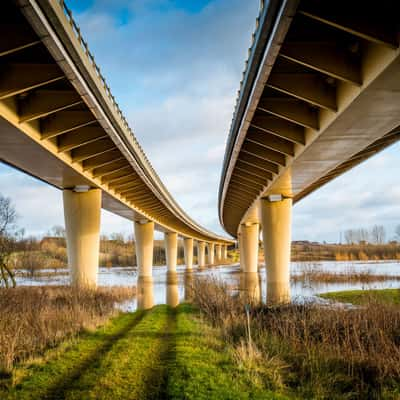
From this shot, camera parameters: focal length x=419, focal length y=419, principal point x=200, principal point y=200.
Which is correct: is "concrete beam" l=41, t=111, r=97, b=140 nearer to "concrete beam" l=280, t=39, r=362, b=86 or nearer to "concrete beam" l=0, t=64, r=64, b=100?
"concrete beam" l=0, t=64, r=64, b=100

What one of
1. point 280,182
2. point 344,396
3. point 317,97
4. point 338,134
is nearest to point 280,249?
point 280,182

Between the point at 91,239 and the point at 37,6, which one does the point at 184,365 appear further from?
the point at 91,239

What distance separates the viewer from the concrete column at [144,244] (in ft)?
165

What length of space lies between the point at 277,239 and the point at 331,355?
19251 mm

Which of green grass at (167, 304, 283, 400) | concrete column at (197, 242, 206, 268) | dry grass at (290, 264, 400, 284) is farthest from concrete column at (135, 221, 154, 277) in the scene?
concrete column at (197, 242, 206, 268)

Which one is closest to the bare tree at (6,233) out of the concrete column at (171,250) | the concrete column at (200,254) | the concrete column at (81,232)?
the concrete column at (81,232)

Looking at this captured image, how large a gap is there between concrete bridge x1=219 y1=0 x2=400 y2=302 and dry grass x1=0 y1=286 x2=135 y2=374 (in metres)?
8.91

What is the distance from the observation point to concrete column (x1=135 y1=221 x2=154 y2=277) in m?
50.2

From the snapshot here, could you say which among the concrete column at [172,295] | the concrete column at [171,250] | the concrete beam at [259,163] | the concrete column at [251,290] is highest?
the concrete beam at [259,163]

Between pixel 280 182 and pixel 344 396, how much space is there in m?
17.8

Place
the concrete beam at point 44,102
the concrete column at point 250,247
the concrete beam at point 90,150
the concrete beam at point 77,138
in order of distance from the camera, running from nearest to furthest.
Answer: the concrete beam at point 44,102 → the concrete beam at point 77,138 → the concrete beam at point 90,150 → the concrete column at point 250,247

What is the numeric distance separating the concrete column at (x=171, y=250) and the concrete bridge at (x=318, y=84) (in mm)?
48167

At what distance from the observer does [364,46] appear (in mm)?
10797

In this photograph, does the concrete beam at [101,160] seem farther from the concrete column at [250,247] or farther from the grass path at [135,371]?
the concrete column at [250,247]
